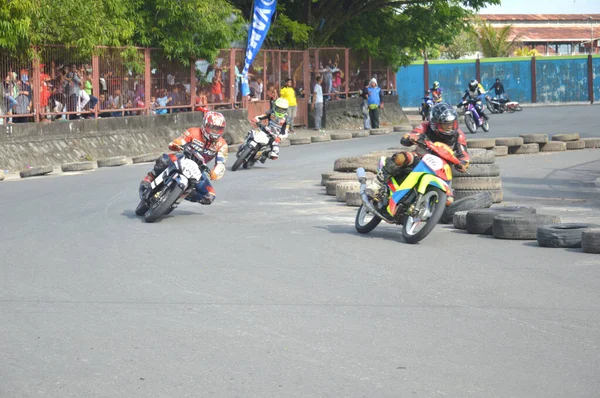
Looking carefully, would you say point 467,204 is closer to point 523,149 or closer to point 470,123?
point 523,149

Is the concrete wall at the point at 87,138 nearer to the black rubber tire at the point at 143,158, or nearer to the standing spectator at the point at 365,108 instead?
the black rubber tire at the point at 143,158

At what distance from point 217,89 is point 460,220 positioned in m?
19.9

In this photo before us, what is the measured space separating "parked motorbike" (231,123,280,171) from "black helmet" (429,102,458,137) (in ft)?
31.4

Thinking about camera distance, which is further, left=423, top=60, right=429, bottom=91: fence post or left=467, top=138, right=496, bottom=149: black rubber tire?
left=423, top=60, right=429, bottom=91: fence post

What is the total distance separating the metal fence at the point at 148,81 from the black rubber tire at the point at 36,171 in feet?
7.24

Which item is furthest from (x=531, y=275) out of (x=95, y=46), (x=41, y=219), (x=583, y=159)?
(x=95, y=46)

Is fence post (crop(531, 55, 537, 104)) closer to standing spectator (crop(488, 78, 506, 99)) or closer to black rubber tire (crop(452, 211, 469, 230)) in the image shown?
standing spectator (crop(488, 78, 506, 99))

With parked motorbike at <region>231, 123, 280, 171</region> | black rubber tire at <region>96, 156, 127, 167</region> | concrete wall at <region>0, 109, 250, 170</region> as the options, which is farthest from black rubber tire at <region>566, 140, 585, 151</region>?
black rubber tire at <region>96, 156, 127, 167</region>

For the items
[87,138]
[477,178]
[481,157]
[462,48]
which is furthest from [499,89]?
[477,178]

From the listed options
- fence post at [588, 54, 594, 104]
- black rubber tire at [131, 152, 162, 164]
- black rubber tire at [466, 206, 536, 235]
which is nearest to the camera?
black rubber tire at [466, 206, 536, 235]

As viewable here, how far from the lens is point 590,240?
1038cm

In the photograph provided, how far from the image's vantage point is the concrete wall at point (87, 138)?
21734 millimetres

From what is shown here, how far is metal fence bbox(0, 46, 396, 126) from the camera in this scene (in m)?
23.0

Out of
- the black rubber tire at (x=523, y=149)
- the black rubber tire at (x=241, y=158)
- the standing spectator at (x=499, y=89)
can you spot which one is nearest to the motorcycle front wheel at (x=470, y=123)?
the black rubber tire at (x=523, y=149)
